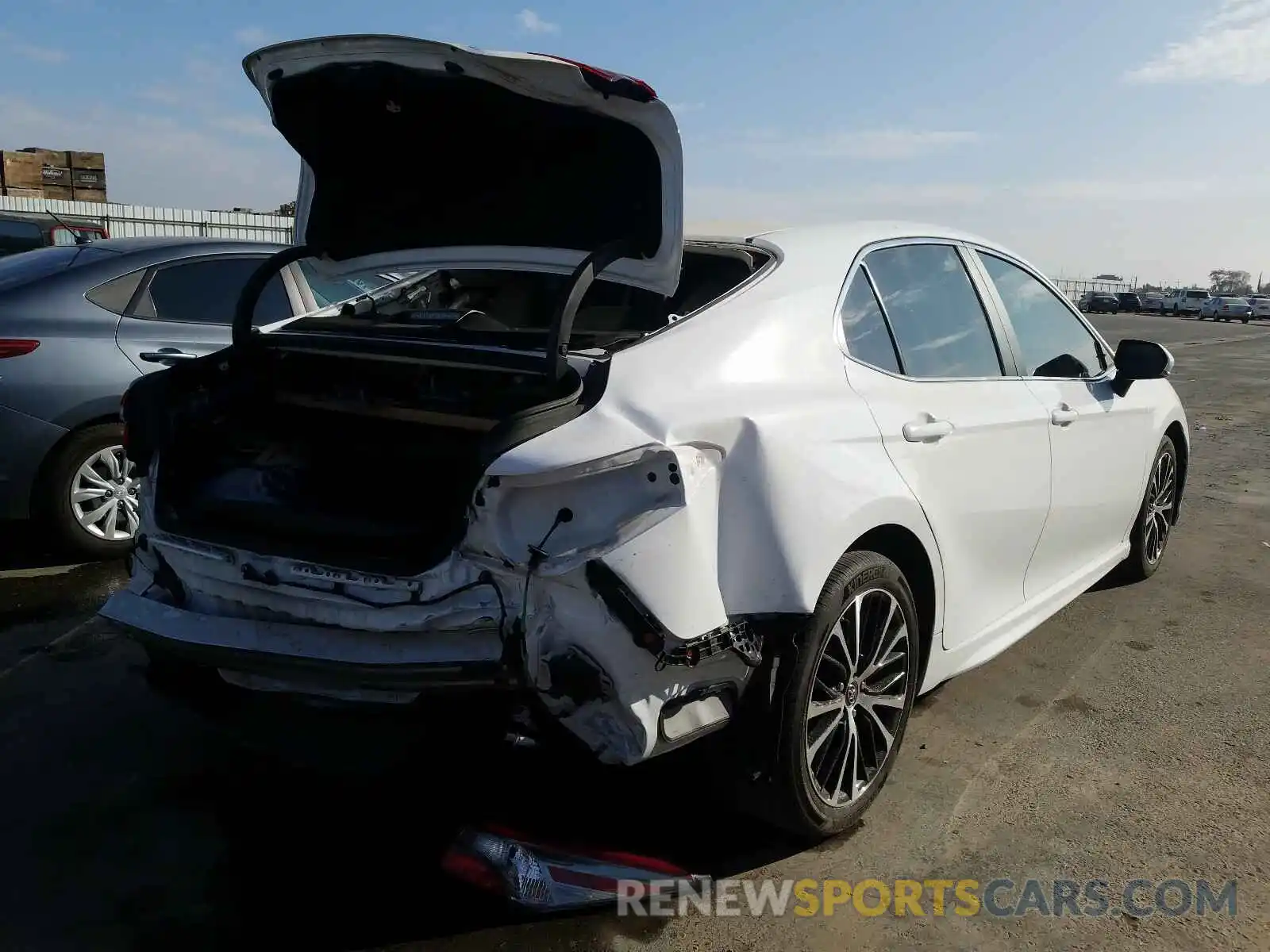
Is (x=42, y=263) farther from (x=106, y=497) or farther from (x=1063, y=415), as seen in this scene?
(x=1063, y=415)

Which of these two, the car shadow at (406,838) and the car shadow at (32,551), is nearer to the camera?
the car shadow at (406,838)

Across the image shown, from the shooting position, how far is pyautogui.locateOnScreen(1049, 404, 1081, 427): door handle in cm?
378

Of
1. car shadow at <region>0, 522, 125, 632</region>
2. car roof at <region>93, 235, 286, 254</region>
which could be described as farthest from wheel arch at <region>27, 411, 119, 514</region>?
car roof at <region>93, 235, 286, 254</region>

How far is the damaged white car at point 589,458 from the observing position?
221 cm

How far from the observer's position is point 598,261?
2721 mm

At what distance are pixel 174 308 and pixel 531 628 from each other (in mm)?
4190

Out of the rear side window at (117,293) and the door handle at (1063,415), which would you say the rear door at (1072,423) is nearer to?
the door handle at (1063,415)

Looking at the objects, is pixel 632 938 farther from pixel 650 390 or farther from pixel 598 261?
pixel 598 261

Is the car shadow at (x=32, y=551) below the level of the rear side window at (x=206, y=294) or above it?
below

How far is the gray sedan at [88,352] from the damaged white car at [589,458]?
6.21ft

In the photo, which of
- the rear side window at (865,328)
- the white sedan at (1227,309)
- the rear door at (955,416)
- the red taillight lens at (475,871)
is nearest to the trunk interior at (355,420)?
the rear side window at (865,328)

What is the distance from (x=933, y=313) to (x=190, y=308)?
4046mm

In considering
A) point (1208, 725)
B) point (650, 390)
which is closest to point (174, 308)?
point (650, 390)

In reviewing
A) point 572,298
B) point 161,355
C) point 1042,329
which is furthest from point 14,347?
point 1042,329
